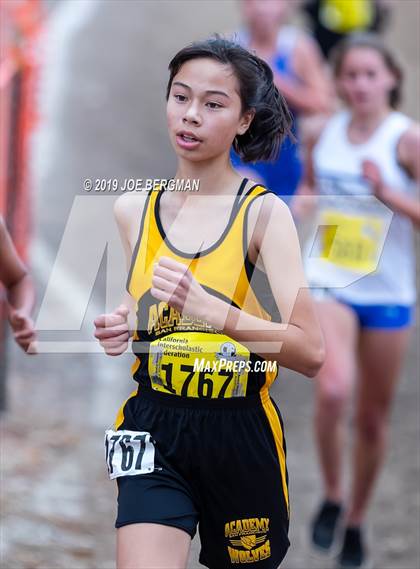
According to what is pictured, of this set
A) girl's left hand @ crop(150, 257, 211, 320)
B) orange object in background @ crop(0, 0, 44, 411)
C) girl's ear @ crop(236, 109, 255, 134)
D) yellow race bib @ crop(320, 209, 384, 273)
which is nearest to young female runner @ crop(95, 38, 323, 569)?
girl's ear @ crop(236, 109, 255, 134)

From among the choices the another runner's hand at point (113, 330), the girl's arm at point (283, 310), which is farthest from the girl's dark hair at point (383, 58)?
the another runner's hand at point (113, 330)

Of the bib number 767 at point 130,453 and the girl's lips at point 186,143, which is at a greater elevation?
the girl's lips at point 186,143

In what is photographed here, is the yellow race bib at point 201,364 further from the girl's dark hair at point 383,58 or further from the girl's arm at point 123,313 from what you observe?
the girl's dark hair at point 383,58

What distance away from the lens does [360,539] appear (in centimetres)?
580

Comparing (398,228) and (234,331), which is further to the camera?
(398,228)

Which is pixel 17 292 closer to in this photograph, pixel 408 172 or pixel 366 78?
pixel 408 172

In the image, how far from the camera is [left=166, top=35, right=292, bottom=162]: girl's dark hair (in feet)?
11.6

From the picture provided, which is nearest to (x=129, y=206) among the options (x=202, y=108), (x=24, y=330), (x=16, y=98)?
(x=202, y=108)

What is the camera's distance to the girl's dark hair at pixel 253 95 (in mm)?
Result: 3531

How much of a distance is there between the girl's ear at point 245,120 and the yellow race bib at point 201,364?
56cm

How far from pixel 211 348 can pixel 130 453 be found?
1.15 ft

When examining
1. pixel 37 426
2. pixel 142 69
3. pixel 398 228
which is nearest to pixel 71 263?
pixel 37 426

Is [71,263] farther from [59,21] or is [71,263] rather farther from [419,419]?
[59,21]

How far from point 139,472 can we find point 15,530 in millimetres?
2043
